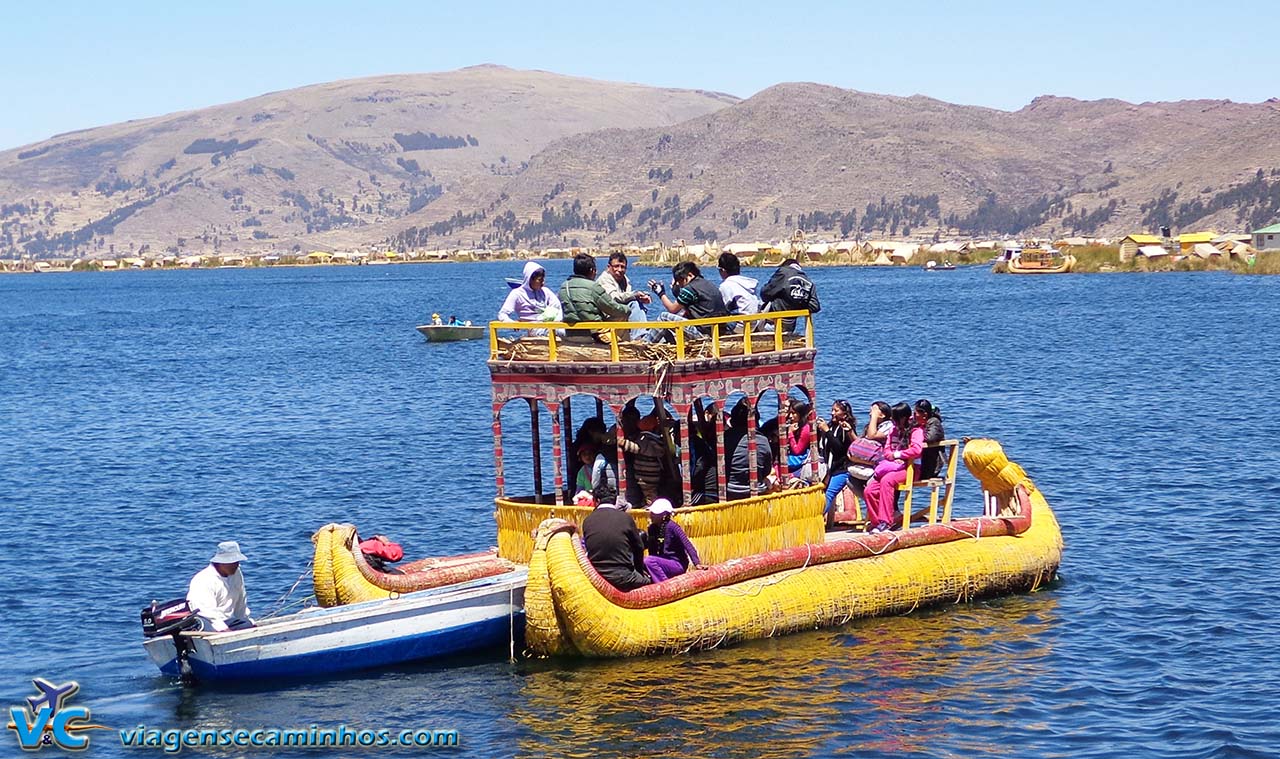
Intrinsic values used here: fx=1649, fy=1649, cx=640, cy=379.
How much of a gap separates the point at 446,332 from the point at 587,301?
215 ft

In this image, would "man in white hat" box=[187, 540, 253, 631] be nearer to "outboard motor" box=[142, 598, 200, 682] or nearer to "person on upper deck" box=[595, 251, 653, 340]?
"outboard motor" box=[142, 598, 200, 682]

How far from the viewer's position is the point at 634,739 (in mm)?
18281

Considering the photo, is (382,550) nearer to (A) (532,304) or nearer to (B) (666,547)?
(A) (532,304)

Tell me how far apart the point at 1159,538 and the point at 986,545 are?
6.52 m

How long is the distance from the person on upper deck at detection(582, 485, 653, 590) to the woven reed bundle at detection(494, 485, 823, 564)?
102cm

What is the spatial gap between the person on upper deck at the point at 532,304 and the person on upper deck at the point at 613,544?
317cm

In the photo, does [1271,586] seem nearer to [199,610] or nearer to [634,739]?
[634,739]

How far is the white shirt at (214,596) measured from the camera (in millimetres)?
19594

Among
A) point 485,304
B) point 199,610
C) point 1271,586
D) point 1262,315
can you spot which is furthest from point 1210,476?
point 485,304

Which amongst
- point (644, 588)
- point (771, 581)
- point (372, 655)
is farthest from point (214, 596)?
point (771, 581)

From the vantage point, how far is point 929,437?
24.1 m

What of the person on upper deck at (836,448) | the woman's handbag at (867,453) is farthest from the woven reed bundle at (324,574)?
the woman's handbag at (867,453)

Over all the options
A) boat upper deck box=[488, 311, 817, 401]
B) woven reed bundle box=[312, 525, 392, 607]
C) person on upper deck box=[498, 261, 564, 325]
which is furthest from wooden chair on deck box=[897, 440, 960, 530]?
woven reed bundle box=[312, 525, 392, 607]

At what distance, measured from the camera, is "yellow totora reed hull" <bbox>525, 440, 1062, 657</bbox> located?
65.3ft
